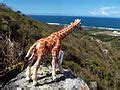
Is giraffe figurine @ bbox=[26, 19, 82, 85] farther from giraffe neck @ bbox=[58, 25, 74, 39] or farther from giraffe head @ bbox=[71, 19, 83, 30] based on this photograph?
giraffe head @ bbox=[71, 19, 83, 30]

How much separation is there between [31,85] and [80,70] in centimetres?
884

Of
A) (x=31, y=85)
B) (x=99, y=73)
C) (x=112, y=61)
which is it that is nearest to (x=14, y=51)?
(x=31, y=85)

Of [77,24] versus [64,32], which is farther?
[77,24]

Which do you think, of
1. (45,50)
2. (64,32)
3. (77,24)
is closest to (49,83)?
(45,50)

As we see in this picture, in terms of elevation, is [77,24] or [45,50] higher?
[77,24]

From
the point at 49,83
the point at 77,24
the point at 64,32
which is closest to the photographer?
the point at 49,83

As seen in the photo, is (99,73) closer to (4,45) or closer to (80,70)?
(80,70)

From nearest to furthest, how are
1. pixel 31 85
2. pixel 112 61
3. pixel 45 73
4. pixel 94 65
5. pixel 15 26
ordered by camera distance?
pixel 31 85 < pixel 45 73 < pixel 15 26 < pixel 94 65 < pixel 112 61

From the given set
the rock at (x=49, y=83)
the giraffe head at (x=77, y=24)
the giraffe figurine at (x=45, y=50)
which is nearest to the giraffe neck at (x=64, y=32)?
the giraffe figurine at (x=45, y=50)

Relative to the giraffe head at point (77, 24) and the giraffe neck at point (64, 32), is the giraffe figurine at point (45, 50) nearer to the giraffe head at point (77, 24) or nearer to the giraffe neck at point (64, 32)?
the giraffe neck at point (64, 32)

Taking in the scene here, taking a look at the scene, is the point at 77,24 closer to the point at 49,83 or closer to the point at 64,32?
the point at 64,32

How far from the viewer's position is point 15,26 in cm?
1988

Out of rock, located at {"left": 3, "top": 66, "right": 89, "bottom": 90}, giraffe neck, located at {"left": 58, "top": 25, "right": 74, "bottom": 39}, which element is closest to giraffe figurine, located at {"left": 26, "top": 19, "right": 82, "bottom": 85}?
giraffe neck, located at {"left": 58, "top": 25, "right": 74, "bottom": 39}

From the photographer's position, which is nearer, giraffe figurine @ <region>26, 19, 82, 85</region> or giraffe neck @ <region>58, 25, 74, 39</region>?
giraffe figurine @ <region>26, 19, 82, 85</region>
